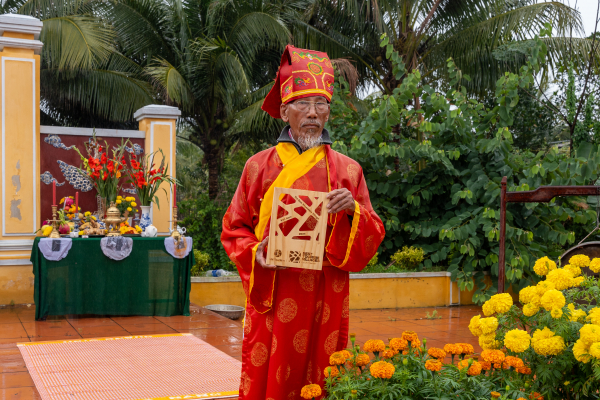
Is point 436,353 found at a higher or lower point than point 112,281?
higher

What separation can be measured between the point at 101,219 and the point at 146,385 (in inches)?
122

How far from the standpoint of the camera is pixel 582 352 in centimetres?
205

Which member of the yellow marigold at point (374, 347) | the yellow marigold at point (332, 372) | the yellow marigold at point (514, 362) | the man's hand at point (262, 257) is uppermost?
the man's hand at point (262, 257)

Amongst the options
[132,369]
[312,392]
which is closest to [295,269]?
[312,392]

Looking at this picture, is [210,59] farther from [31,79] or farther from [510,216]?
[510,216]

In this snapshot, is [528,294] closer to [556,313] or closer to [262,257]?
[556,313]

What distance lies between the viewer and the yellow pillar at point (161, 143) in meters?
7.57

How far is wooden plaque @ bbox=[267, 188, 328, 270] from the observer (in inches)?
86.3

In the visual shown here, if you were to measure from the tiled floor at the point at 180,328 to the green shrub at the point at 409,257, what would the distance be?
1.13 m

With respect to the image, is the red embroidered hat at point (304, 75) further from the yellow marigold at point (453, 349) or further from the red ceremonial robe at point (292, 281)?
the yellow marigold at point (453, 349)

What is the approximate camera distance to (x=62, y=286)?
6086 mm

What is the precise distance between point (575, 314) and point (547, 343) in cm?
25

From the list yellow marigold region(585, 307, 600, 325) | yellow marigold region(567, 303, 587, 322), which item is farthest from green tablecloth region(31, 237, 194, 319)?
yellow marigold region(585, 307, 600, 325)

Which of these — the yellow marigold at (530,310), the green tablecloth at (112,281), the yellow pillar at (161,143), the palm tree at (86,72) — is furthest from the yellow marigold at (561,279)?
the palm tree at (86,72)
